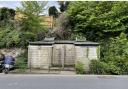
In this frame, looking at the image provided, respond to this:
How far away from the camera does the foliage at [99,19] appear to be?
990 inches

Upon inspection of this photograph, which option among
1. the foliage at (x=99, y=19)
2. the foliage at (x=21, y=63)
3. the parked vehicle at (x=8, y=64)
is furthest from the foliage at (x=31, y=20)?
the parked vehicle at (x=8, y=64)

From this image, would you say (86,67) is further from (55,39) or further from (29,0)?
(29,0)

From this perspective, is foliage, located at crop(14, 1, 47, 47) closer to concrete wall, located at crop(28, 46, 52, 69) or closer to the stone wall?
the stone wall

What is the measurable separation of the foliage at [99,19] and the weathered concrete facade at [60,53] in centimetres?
264

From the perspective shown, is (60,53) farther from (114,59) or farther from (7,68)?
(7,68)

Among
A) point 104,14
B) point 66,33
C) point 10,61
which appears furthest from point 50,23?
point 10,61

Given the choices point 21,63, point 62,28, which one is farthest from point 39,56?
point 62,28

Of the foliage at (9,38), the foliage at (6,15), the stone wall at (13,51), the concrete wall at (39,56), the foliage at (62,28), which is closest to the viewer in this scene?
the concrete wall at (39,56)

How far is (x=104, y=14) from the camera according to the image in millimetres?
25422

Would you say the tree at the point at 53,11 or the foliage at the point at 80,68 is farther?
the tree at the point at 53,11

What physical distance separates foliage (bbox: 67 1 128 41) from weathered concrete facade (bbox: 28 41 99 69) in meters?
2.64

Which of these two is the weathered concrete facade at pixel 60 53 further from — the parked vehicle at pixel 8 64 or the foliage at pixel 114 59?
the parked vehicle at pixel 8 64

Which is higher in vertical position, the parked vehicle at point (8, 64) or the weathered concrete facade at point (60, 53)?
the weathered concrete facade at point (60, 53)

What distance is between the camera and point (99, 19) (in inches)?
999
